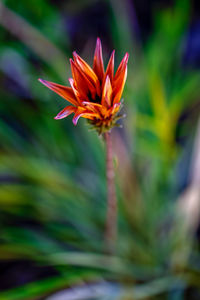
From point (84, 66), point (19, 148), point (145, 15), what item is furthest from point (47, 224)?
point (145, 15)

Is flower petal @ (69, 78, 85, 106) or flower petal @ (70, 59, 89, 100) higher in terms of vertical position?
flower petal @ (70, 59, 89, 100)

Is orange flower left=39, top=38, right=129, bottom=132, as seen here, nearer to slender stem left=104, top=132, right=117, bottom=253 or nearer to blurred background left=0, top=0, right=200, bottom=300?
slender stem left=104, top=132, right=117, bottom=253

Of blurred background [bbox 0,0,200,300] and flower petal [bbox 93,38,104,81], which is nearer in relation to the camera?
flower petal [bbox 93,38,104,81]

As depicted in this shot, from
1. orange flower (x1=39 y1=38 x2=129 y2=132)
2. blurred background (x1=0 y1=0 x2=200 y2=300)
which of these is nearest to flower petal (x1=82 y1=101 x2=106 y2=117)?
orange flower (x1=39 y1=38 x2=129 y2=132)

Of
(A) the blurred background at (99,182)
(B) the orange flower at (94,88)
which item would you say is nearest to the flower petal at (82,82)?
(B) the orange flower at (94,88)

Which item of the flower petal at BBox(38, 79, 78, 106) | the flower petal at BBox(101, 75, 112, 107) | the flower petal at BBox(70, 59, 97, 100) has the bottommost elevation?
the flower petal at BBox(101, 75, 112, 107)

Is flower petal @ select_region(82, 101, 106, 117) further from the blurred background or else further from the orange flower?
the blurred background

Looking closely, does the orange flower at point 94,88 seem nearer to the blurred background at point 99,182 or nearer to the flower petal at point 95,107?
the flower petal at point 95,107

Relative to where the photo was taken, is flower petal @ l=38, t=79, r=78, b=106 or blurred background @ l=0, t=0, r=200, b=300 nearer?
flower petal @ l=38, t=79, r=78, b=106
